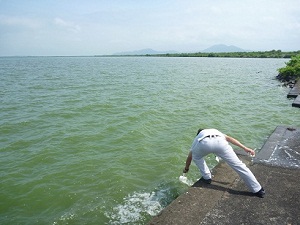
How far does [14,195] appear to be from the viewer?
664 centimetres

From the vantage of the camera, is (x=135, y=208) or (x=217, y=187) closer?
(x=217, y=187)

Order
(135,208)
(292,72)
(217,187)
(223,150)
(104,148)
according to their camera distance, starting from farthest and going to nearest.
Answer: (292,72) → (104,148) → (135,208) → (217,187) → (223,150)

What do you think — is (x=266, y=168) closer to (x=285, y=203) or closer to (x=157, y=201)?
(x=285, y=203)

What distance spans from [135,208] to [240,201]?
7.49 ft

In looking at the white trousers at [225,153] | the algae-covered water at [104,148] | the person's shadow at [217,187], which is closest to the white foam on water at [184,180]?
the algae-covered water at [104,148]

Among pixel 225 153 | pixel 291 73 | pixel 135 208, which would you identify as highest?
pixel 225 153

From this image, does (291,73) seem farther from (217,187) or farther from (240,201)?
(240,201)

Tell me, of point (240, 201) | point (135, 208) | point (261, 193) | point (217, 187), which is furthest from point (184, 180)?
point (261, 193)

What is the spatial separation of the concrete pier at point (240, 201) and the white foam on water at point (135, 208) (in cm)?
91

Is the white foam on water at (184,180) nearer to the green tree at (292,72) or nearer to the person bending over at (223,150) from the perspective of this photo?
the person bending over at (223,150)

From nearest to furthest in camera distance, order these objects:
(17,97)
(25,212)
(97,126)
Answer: (25,212)
(97,126)
(17,97)

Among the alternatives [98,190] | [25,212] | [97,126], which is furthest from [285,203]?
[97,126]

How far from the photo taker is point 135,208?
6066 millimetres

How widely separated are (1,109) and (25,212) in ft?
35.5
